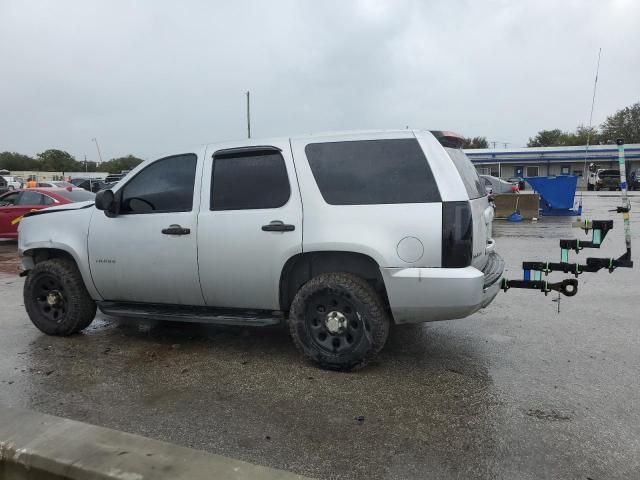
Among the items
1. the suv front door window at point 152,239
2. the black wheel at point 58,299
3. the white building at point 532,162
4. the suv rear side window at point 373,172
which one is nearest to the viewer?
the suv rear side window at point 373,172

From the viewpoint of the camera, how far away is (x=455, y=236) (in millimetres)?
3922

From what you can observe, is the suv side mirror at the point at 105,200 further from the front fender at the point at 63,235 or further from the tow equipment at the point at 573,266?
the tow equipment at the point at 573,266

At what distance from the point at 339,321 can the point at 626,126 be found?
83.6 meters

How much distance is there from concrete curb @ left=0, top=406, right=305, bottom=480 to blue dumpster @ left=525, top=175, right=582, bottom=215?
1708 centimetres

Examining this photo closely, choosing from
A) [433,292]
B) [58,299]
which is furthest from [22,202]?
[433,292]

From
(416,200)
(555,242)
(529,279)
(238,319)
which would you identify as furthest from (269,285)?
(555,242)

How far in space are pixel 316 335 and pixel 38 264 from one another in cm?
313

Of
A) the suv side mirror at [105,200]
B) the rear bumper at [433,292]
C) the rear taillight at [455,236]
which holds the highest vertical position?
the suv side mirror at [105,200]

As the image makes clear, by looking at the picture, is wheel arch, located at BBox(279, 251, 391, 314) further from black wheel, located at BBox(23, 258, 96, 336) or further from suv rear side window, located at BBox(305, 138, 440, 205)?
black wheel, located at BBox(23, 258, 96, 336)

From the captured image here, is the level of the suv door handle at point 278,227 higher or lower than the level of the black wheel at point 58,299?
higher

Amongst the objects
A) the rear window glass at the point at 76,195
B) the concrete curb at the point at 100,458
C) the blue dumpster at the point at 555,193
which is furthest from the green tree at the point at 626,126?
the concrete curb at the point at 100,458

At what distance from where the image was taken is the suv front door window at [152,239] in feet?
15.5

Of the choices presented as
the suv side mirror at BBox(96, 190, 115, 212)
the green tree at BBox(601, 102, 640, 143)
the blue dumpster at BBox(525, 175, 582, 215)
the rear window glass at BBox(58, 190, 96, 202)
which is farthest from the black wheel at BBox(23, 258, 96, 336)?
the green tree at BBox(601, 102, 640, 143)

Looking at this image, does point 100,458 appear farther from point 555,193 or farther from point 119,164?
point 119,164
